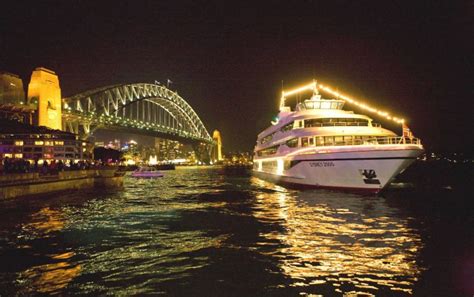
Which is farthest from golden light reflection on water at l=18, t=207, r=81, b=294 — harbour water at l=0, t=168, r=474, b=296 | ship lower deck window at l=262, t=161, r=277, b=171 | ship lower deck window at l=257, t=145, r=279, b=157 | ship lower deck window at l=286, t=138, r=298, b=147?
ship lower deck window at l=262, t=161, r=277, b=171

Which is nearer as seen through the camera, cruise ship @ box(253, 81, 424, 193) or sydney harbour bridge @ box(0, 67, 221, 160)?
cruise ship @ box(253, 81, 424, 193)

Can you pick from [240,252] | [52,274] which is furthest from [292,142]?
[52,274]

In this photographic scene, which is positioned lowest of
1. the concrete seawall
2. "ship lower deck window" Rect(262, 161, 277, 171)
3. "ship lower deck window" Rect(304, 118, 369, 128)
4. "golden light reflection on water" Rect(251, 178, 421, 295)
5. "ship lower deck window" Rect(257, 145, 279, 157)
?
"golden light reflection on water" Rect(251, 178, 421, 295)

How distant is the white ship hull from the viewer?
24484 millimetres

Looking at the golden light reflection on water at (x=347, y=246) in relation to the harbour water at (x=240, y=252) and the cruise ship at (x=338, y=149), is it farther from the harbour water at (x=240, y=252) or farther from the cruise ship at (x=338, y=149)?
the cruise ship at (x=338, y=149)

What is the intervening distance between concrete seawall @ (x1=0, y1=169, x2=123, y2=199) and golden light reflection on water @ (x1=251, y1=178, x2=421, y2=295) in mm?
17613

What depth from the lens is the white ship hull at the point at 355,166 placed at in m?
24.5

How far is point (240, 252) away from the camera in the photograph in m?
10.9

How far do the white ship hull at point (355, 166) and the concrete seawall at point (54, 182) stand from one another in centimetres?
2096

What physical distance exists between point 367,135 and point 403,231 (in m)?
16.1

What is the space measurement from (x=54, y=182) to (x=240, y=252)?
1044 inches

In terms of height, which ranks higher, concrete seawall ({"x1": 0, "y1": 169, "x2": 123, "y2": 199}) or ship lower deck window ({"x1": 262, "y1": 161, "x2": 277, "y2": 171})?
ship lower deck window ({"x1": 262, "y1": 161, "x2": 277, "y2": 171})

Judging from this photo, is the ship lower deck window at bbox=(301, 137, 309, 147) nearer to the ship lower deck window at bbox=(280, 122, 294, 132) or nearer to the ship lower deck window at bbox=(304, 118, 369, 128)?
the ship lower deck window at bbox=(304, 118, 369, 128)

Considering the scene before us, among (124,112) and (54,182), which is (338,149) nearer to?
(54,182)
